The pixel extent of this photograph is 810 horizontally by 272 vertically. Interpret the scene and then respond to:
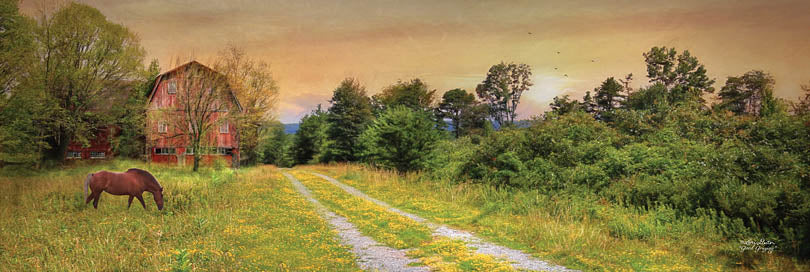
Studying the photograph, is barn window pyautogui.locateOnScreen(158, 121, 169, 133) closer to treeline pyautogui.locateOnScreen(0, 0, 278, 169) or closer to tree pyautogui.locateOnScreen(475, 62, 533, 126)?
treeline pyautogui.locateOnScreen(0, 0, 278, 169)

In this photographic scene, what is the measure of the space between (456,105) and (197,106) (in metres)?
44.1

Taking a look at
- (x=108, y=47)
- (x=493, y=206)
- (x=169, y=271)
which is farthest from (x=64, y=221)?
(x=108, y=47)

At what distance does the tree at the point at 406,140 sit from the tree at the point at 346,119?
72.0 feet

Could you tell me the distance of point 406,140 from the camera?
2528 cm

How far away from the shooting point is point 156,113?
28078 millimetres

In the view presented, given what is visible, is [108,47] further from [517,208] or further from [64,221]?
[517,208]

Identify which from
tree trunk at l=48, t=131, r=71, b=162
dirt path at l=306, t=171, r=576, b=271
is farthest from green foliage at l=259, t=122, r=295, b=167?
dirt path at l=306, t=171, r=576, b=271

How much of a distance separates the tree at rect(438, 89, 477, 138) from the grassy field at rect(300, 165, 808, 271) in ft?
157

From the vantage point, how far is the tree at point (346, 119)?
48.2 m

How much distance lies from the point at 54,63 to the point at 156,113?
20.4 feet

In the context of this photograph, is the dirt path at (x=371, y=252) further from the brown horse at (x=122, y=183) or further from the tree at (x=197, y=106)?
the tree at (x=197, y=106)

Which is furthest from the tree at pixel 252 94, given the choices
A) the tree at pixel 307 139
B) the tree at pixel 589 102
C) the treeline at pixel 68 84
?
the tree at pixel 589 102

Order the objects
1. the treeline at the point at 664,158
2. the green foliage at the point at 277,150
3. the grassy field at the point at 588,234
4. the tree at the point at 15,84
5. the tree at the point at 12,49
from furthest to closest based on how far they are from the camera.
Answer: the green foliage at the point at 277,150 → the tree at the point at 15,84 → the tree at the point at 12,49 → the treeline at the point at 664,158 → the grassy field at the point at 588,234

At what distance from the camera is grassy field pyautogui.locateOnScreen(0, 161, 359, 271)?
7965 mm
